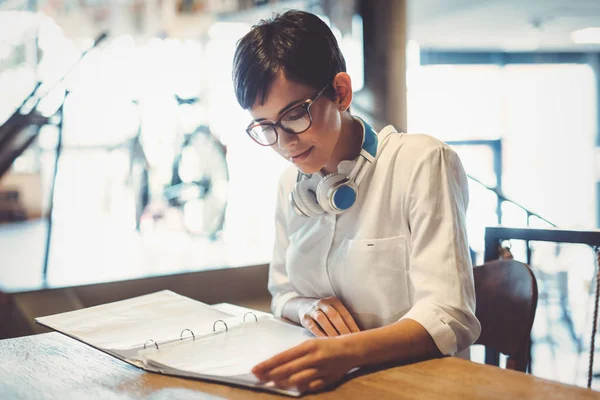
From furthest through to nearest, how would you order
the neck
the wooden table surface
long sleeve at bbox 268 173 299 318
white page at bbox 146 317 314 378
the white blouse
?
long sleeve at bbox 268 173 299 318, the neck, the white blouse, white page at bbox 146 317 314 378, the wooden table surface

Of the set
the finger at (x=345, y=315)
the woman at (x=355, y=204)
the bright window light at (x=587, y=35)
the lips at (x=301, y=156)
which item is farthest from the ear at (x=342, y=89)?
the bright window light at (x=587, y=35)

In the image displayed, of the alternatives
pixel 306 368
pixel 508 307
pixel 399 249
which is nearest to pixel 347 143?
pixel 399 249

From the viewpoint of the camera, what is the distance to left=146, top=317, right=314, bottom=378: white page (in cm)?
85

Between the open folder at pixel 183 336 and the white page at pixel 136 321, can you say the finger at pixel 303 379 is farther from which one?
the white page at pixel 136 321

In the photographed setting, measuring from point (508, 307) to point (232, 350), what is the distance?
1.93 feet

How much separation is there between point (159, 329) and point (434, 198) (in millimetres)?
551

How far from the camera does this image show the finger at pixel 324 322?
1.03m

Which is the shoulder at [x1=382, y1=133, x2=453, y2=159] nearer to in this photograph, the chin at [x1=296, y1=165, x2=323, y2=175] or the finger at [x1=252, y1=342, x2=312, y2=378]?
the chin at [x1=296, y1=165, x2=323, y2=175]

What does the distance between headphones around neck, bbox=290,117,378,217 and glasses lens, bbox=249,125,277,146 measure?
0.12 metres

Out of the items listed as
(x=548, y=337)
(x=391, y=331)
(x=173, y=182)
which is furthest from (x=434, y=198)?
(x=548, y=337)

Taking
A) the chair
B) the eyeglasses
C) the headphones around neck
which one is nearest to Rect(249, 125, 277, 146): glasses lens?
the eyeglasses

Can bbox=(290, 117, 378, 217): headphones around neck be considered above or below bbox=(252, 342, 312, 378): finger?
above

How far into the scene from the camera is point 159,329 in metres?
1.08

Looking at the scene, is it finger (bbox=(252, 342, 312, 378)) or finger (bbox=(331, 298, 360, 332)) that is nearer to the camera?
finger (bbox=(252, 342, 312, 378))
